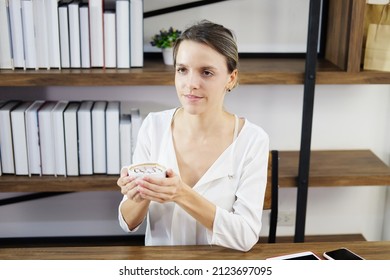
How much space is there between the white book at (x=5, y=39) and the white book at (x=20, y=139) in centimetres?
20

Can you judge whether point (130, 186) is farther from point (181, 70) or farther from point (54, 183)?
point (54, 183)

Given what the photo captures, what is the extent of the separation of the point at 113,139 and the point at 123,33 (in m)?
0.46

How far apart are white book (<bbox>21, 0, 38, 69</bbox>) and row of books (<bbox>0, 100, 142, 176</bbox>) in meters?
0.22

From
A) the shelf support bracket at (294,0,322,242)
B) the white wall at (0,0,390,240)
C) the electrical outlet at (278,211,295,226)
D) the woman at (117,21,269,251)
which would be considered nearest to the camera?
the woman at (117,21,269,251)

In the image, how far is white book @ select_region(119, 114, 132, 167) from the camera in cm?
235

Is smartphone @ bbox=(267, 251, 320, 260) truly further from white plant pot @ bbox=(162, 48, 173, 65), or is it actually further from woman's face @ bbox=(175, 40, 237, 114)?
white plant pot @ bbox=(162, 48, 173, 65)

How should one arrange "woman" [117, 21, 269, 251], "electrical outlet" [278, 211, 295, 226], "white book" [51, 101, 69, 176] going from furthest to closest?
"electrical outlet" [278, 211, 295, 226] < "white book" [51, 101, 69, 176] < "woman" [117, 21, 269, 251]

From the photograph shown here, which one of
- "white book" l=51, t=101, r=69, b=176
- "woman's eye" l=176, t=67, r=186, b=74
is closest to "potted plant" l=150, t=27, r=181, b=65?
→ "white book" l=51, t=101, r=69, b=176

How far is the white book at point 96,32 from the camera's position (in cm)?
216

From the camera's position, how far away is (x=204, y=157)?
160 cm

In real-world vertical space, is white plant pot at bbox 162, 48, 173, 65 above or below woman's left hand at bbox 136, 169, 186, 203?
above
